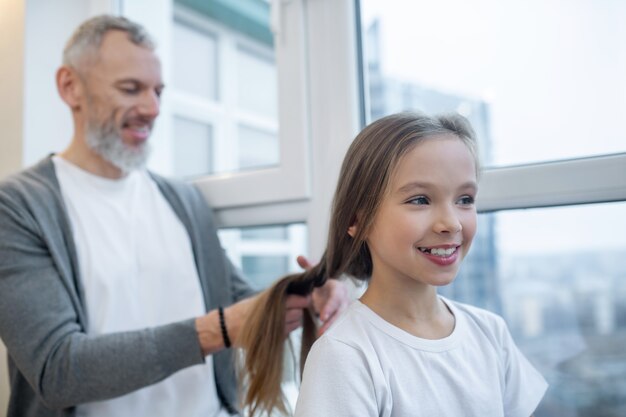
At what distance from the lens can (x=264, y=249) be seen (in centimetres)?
144

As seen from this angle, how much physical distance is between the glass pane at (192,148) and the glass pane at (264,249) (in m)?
0.24

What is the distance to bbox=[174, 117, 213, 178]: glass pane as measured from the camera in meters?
1.60

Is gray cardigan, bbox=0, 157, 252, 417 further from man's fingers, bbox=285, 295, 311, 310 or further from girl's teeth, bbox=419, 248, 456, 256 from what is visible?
girl's teeth, bbox=419, 248, 456, 256

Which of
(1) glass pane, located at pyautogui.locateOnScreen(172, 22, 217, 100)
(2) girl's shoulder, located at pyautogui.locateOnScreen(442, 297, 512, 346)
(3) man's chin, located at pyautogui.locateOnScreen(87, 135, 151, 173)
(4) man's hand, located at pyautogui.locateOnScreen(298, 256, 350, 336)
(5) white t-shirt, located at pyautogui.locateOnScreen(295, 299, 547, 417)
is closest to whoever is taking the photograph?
(5) white t-shirt, located at pyautogui.locateOnScreen(295, 299, 547, 417)

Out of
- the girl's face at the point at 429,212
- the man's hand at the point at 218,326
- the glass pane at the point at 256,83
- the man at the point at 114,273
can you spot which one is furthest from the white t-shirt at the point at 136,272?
the girl's face at the point at 429,212

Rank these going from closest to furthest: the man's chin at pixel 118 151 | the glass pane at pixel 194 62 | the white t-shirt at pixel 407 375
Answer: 1. the white t-shirt at pixel 407 375
2. the man's chin at pixel 118 151
3. the glass pane at pixel 194 62

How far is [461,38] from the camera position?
107 cm

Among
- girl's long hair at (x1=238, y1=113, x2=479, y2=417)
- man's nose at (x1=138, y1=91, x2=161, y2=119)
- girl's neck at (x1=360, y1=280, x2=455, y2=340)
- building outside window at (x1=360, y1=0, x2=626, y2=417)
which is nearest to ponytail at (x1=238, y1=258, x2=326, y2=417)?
girl's long hair at (x1=238, y1=113, x2=479, y2=417)

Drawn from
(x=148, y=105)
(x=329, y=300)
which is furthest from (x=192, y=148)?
(x=329, y=300)

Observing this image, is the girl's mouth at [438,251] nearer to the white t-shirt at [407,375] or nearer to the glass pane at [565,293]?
the white t-shirt at [407,375]

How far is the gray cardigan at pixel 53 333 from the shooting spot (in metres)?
0.94

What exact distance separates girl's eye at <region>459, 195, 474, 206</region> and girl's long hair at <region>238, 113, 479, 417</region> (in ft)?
0.19

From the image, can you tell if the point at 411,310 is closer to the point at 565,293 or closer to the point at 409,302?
the point at 409,302

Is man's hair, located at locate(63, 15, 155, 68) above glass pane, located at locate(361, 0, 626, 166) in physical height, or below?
above
